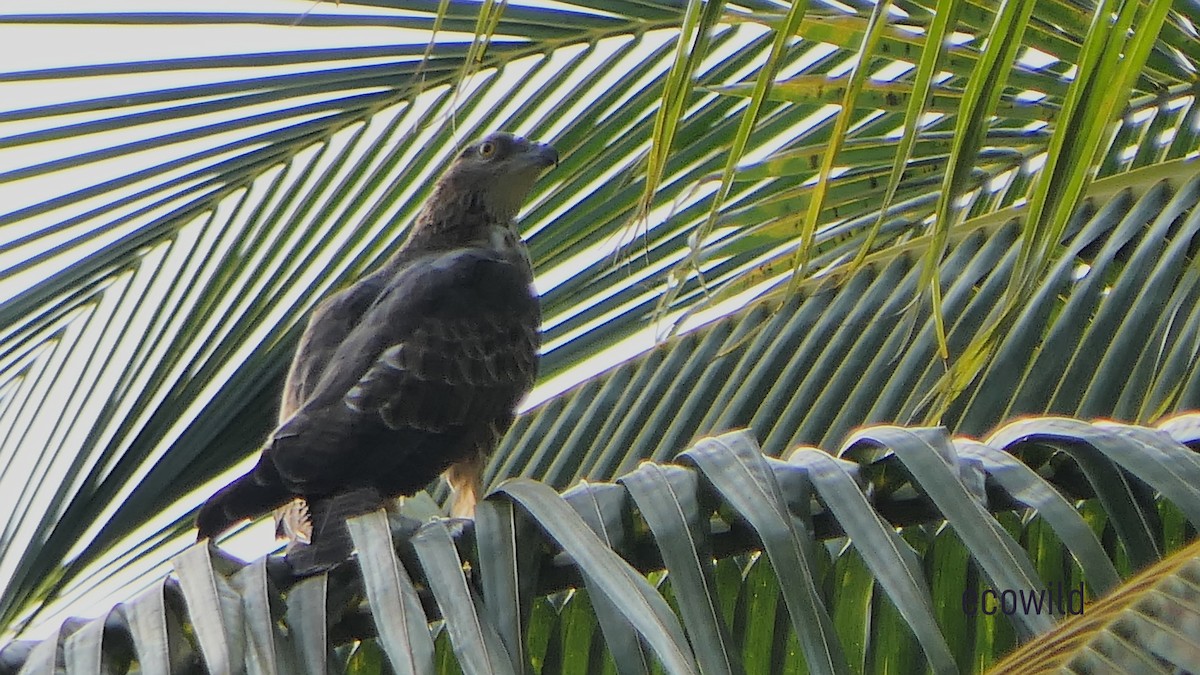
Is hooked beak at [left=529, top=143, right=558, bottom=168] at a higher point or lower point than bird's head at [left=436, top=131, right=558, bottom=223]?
lower

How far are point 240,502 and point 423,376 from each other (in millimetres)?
875

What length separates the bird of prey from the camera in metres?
2.85

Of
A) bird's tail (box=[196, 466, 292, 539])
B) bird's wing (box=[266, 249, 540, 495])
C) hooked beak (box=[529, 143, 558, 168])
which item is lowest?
bird's tail (box=[196, 466, 292, 539])

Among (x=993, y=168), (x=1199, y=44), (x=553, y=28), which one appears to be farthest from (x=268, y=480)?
(x=1199, y=44)

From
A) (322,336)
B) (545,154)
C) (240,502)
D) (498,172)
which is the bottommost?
(240,502)

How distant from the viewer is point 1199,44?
7.93ft

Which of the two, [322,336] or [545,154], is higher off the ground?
[545,154]

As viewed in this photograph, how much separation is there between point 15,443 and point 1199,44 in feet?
7.62

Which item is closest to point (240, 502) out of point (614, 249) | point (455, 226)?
point (614, 249)

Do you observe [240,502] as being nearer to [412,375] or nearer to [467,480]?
[412,375]

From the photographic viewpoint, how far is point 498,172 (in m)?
4.01

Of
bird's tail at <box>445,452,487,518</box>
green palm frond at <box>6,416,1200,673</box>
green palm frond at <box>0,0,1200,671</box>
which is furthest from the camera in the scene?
bird's tail at <box>445,452,487,518</box>

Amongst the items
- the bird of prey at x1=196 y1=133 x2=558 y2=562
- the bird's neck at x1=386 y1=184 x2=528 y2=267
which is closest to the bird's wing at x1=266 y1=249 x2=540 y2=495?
the bird of prey at x1=196 y1=133 x2=558 y2=562

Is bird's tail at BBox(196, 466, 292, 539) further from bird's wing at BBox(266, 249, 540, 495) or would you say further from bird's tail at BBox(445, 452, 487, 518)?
bird's tail at BBox(445, 452, 487, 518)
